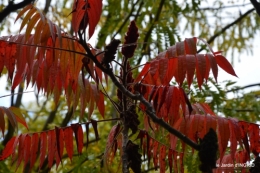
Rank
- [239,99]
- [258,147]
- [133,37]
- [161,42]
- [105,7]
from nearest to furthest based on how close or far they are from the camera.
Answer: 1. [133,37]
2. [258,147]
3. [161,42]
4. [239,99]
5. [105,7]

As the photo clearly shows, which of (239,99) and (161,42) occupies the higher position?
(161,42)

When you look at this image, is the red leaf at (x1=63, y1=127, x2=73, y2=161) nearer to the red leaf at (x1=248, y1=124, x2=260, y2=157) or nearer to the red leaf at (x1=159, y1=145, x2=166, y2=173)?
the red leaf at (x1=159, y1=145, x2=166, y2=173)

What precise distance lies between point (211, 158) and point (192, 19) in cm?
448

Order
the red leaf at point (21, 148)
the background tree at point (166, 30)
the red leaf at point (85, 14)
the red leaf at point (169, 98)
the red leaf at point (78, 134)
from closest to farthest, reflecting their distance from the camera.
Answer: the red leaf at point (85, 14) < the red leaf at point (169, 98) < the red leaf at point (78, 134) < the red leaf at point (21, 148) < the background tree at point (166, 30)

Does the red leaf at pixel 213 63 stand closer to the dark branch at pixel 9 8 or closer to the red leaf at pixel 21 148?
the dark branch at pixel 9 8

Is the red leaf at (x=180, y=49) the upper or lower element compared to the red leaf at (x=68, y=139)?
upper

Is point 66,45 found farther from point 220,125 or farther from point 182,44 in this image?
point 220,125

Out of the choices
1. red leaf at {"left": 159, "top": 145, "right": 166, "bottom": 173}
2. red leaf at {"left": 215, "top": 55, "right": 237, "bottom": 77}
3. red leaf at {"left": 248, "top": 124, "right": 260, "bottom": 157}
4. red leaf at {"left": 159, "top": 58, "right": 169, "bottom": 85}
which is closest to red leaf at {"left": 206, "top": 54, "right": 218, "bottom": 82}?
red leaf at {"left": 215, "top": 55, "right": 237, "bottom": 77}

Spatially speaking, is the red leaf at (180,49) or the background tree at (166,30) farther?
the background tree at (166,30)

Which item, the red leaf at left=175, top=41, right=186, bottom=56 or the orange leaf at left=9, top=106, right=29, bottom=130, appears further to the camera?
the orange leaf at left=9, top=106, right=29, bottom=130

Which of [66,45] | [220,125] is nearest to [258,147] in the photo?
[220,125]

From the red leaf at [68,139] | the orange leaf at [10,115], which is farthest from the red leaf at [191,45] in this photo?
the orange leaf at [10,115]

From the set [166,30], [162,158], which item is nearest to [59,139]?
[162,158]

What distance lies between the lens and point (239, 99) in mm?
4090
